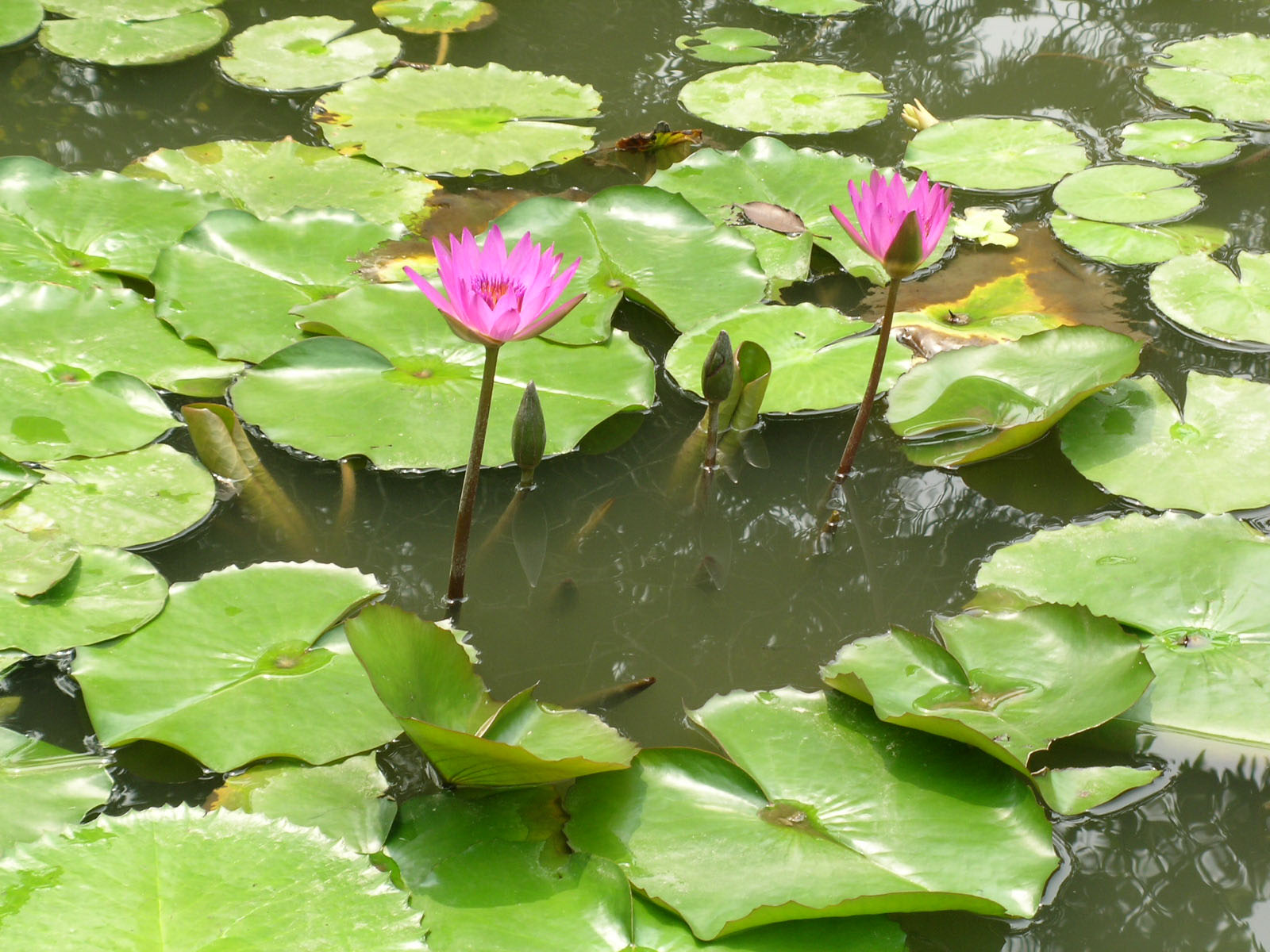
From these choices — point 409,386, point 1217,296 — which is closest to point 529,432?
point 409,386

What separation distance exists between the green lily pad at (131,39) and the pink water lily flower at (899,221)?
2.58 meters

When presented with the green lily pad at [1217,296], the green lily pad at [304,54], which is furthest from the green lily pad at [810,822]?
the green lily pad at [304,54]

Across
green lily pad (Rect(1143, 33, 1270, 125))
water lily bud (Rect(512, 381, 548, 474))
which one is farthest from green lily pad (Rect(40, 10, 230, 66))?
green lily pad (Rect(1143, 33, 1270, 125))

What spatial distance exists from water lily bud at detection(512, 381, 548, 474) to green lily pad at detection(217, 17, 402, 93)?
202cm

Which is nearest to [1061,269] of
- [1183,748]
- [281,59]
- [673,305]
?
[673,305]

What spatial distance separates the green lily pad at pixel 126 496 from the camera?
174 cm

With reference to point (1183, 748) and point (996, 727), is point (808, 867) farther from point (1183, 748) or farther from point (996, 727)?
point (1183, 748)

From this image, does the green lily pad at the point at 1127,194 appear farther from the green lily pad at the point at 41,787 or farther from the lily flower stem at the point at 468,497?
the green lily pad at the point at 41,787

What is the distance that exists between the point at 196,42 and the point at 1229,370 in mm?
3132

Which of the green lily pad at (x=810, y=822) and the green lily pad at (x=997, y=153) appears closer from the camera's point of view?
the green lily pad at (x=810, y=822)

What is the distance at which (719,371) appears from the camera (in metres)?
1.88

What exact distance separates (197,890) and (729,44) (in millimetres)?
3229

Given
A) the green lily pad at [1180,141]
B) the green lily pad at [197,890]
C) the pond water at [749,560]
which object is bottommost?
the pond water at [749,560]

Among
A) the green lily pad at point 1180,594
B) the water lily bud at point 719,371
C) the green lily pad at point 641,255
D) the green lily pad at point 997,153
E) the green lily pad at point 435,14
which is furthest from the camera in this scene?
the green lily pad at point 435,14
